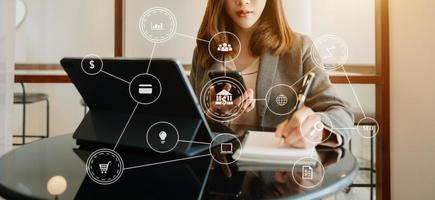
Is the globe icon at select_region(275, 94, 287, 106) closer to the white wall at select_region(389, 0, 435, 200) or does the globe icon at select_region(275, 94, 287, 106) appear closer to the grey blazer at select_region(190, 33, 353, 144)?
the grey blazer at select_region(190, 33, 353, 144)

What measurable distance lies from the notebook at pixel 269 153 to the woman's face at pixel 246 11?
0.35 m

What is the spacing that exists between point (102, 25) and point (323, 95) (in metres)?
0.71

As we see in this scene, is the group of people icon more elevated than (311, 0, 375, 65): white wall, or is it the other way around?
(311, 0, 375, 65): white wall

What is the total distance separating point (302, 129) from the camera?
3.10ft

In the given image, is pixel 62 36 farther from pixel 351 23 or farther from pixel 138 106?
pixel 351 23

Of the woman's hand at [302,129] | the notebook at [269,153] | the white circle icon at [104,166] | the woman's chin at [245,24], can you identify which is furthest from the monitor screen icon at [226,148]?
the woman's chin at [245,24]

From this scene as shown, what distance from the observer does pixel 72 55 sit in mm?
1104

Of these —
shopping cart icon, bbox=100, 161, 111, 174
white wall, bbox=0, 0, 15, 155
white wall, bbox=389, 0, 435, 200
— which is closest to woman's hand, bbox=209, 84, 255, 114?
shopping cart icon, bbox=100, 161, 111, 174

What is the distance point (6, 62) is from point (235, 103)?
73 centimetres

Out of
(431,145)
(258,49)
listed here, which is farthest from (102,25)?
(431,145)

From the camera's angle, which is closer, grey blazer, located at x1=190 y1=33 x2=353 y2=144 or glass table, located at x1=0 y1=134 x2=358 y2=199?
glass table, located at x1=0 y1=134 x2=358 y2=199

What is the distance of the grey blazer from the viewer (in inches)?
39.9

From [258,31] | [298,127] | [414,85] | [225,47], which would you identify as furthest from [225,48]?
[414,85]

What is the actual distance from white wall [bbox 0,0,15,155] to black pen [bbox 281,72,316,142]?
0.89 metres
